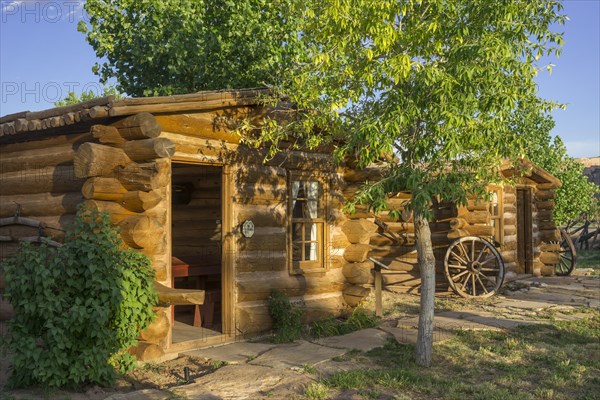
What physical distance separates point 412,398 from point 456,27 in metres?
4.34

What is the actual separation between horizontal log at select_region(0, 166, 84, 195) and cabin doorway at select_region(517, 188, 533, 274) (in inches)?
544

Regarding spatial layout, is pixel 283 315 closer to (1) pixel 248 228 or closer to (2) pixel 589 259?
(1) pixel 248 228

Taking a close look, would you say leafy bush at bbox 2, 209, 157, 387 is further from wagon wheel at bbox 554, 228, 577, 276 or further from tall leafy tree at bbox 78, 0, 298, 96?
wagon wheel at bbox 554, 228, 577, 276

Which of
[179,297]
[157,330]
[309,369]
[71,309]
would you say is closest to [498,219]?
[309,369]

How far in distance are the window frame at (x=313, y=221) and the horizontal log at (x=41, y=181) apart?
136 inches

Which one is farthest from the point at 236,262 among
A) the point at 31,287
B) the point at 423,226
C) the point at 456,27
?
the point at 456,27

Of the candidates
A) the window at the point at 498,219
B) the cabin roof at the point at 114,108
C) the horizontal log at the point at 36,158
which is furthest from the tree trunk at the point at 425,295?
the window at the point at 498,219

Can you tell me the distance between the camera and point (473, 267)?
14.2 meters

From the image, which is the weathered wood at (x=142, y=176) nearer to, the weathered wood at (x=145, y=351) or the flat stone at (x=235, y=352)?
the weathered wood at (x=145, y=351)

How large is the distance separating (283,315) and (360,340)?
50.5 inches

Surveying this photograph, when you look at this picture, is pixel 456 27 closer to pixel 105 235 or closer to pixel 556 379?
pixel 556 379

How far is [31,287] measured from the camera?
6.54 meters

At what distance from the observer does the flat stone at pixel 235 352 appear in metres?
8.16

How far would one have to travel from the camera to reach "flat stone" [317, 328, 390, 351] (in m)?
8.87
